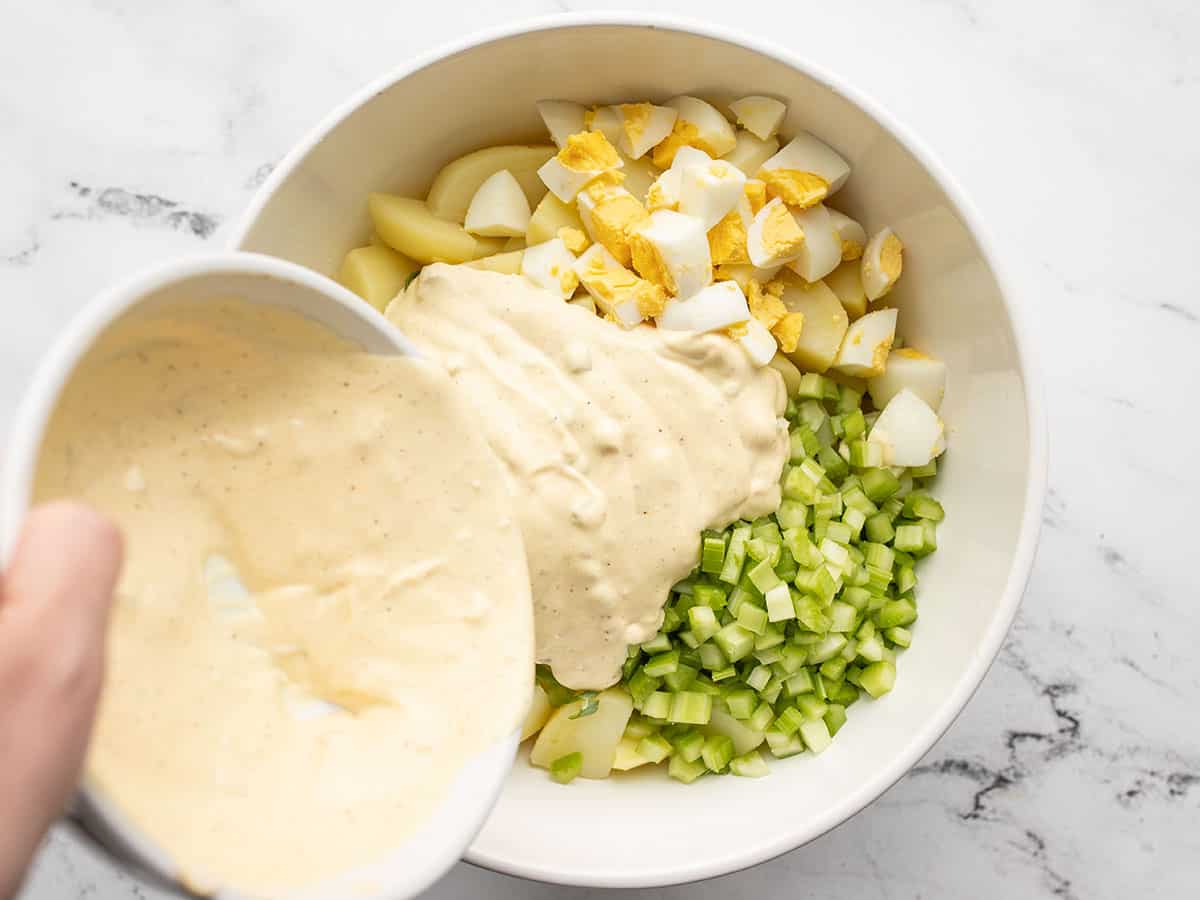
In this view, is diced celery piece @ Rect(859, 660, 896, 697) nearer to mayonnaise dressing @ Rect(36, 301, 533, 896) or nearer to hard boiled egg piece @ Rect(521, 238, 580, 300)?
mayonnaise dressing @ Rect(36, 301, 533, 896)

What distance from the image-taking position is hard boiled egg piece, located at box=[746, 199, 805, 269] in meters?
1.68

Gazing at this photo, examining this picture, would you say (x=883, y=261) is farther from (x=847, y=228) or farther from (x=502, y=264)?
(x=502, y=264)

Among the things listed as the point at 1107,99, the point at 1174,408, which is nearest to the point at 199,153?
the point at 1107,99

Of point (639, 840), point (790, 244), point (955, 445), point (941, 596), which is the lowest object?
point (639, 840)

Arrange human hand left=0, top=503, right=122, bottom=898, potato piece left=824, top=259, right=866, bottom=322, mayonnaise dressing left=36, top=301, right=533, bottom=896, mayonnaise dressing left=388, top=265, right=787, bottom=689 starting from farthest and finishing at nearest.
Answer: potato piece left=824, top=259, right=866, bottom=322 < mayonnaise dressing left=388, top=265, right=787, bottom=689 < mayonnaise dressing left=36, top=301, right=533, bottom=896 < human hand left=0, top=503, right=122, bottom=898

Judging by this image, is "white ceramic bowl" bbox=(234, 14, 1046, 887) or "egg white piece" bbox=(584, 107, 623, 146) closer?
"white ceramic bowl" bbox=(234, 14, 1046, 887)

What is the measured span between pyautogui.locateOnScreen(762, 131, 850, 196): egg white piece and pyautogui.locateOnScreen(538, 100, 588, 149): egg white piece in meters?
0.30

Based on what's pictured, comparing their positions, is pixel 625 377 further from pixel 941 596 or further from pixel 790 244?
pixel 941 596

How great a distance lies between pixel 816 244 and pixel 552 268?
1.34 ft

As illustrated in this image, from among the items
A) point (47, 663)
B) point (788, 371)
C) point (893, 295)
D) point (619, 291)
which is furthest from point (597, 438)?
point (47, 663)

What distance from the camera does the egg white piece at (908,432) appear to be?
1748 millimetres

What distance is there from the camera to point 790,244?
1.68 meters

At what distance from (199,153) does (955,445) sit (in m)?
1.35

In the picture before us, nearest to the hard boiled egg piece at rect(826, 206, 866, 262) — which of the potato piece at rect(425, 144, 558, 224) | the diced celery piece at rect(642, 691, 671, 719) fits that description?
the potato piece at rect(425, 144, 558, 224)
